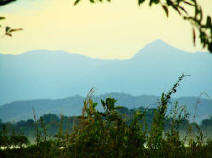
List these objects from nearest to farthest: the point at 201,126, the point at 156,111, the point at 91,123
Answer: the point at 91,123 → the point at 156,111 → the point at 201,126

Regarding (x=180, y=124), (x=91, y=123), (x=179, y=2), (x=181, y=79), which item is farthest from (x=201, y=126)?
(x=179, y=2)

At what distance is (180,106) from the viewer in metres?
5.26

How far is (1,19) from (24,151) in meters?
2.96

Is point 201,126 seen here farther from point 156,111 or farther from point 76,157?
point 76,157

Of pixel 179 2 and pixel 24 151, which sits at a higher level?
pixel 179 2

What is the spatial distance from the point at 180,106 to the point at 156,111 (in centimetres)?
59

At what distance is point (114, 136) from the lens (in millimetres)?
4312

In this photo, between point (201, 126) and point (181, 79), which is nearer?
point (181, 79)

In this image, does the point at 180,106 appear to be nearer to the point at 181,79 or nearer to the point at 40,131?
the point at 181,79

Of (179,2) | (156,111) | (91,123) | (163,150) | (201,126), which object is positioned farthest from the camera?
(201,126)

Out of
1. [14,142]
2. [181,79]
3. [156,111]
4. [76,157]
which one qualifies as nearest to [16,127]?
[14,142]

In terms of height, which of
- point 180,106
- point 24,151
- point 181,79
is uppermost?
point 181,79

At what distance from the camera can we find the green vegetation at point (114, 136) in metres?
4.24

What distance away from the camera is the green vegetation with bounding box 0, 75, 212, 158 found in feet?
13.9
